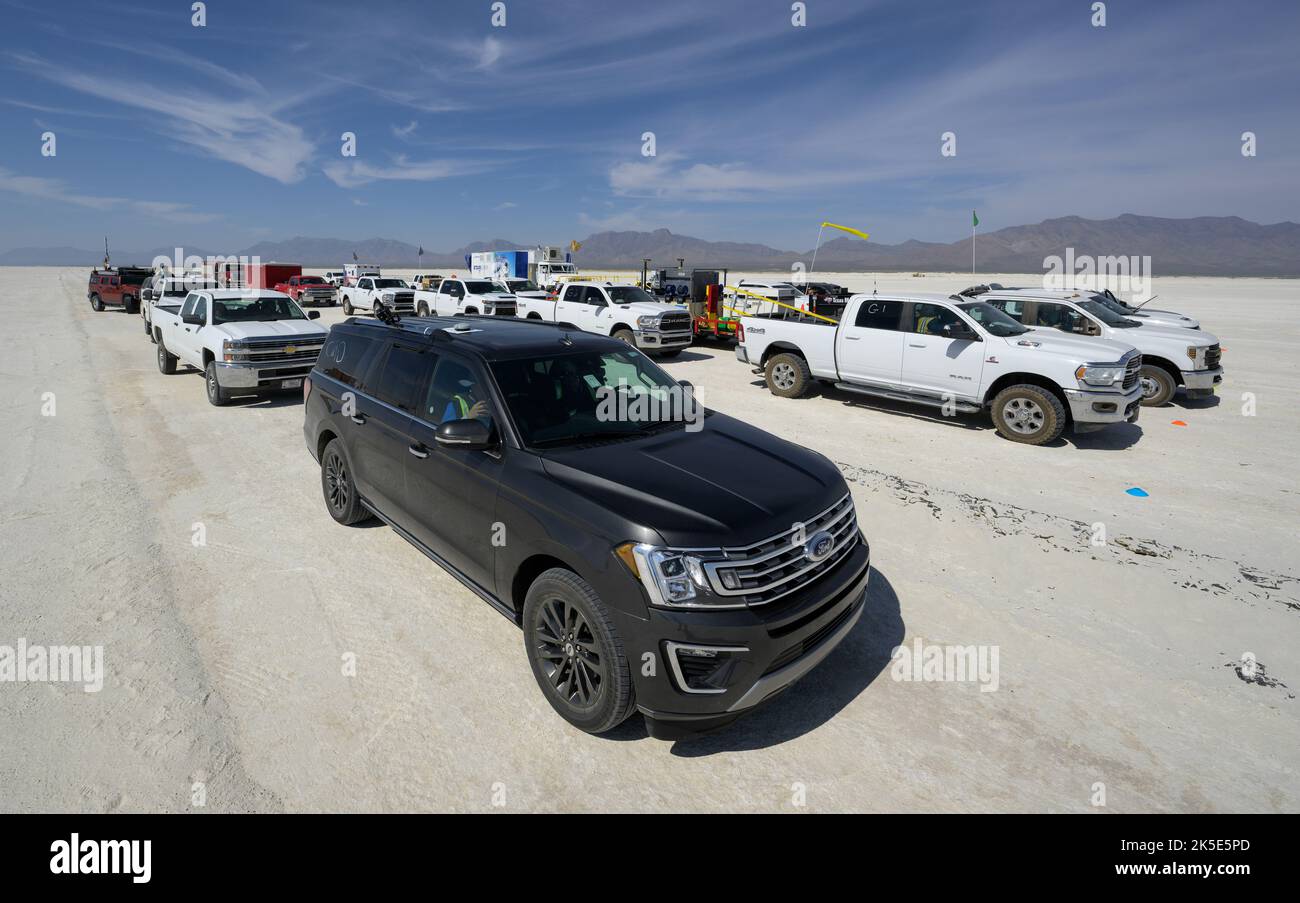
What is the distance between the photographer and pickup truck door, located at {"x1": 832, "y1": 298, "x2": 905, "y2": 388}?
9.94 m

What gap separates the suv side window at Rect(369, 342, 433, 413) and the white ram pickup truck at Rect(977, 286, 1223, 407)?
9557 millimetres

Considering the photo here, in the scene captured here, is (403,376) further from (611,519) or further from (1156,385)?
(1156,385)

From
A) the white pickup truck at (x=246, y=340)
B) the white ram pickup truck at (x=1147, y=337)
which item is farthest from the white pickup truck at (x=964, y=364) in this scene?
the white pickup truck at (x=246, y=340)

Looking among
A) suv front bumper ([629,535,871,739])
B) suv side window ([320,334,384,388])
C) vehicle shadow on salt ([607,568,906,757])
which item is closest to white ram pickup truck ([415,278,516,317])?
suv side window ([320,334,384,388])

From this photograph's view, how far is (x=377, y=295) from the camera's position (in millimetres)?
26359

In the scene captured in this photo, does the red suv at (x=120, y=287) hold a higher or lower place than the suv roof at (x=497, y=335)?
higher

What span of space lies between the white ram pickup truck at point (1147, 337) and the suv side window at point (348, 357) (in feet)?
31.9

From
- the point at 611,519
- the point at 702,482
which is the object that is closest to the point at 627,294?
the point at 702,482

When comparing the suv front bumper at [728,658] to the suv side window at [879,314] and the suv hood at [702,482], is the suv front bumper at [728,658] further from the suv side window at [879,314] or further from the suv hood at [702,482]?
the suv side window at [879,314]

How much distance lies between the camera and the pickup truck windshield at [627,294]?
1698 centimetres

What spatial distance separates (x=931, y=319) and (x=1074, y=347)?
6.23ft

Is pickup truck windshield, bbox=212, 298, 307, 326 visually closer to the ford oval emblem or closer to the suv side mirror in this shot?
the suv side mirror
